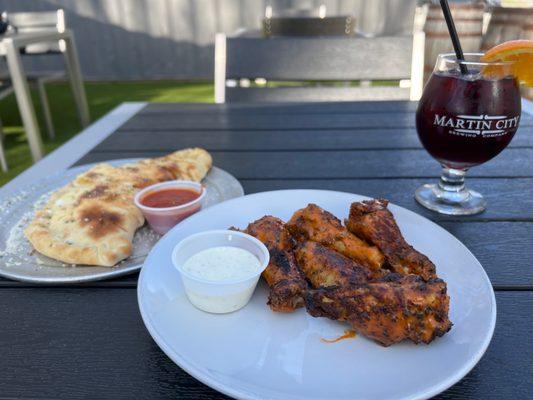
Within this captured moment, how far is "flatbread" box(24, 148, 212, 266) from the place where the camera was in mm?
999

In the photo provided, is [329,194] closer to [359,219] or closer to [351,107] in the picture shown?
[359,219]

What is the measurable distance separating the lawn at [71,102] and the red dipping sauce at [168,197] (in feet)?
11.3

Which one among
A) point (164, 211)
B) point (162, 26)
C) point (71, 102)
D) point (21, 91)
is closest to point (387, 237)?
point (164, 211)

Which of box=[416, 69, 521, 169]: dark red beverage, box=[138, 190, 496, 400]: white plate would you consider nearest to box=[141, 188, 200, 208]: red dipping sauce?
box=[138, 190, 496, 400]: white plate

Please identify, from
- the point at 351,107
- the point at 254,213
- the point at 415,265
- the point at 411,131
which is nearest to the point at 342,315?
the point at 415,265

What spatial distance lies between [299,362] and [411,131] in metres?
1.43

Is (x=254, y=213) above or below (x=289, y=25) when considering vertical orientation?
below

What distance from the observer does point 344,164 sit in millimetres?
1549

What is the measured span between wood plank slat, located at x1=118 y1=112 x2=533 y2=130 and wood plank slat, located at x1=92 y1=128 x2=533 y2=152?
0.07m

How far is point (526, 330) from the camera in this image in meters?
0.77

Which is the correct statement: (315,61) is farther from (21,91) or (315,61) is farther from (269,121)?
(21,91)

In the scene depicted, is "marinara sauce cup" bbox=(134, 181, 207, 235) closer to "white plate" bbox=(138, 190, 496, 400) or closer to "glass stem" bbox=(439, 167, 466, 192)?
"white plate" bbox=(138, 190, 496, 400)

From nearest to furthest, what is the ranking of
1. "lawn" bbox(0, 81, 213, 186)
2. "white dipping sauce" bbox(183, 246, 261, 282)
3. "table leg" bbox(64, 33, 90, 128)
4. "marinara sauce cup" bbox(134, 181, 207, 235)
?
"white dipping sauce" bbox(183, 246, 261, 282)
"marinara sauce cup" bbox(134, 181, 207, 235)
"lawn" bbox(0, 81, 213, 186)
"table leg" bbox(64, 33, 90, 128)

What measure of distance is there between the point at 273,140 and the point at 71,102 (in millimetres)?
A: 5891
